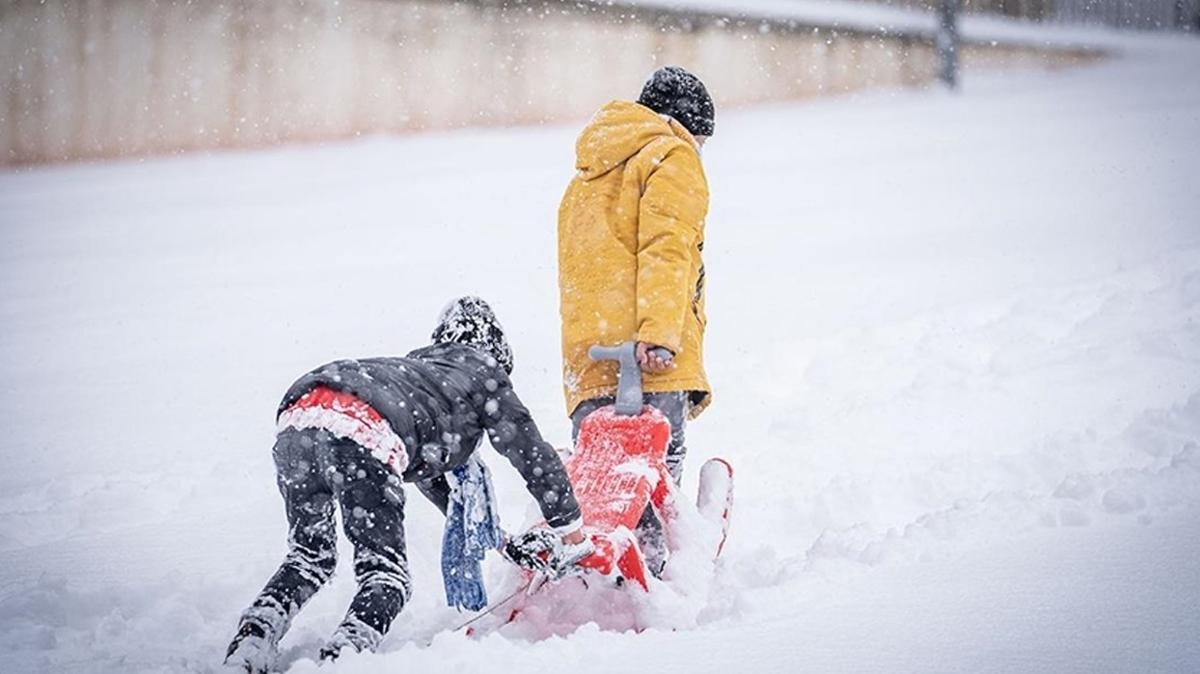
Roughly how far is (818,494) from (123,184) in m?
7.43

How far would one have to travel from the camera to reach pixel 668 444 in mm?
3648

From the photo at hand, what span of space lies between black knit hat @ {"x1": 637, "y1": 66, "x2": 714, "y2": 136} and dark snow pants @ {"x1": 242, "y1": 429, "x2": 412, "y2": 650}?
5.55ft

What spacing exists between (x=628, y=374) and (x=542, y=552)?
2.72 feet

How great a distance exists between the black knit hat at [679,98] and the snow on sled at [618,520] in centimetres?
88

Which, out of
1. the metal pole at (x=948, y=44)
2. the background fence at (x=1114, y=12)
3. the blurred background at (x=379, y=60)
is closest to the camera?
the blurred background at (x=379, y=60)

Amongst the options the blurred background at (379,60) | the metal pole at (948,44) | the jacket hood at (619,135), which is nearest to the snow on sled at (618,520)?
the jacket hood at (619,135)

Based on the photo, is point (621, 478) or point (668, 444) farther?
point (668, 444)

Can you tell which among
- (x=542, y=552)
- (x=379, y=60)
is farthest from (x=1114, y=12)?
(x=542, y=552)

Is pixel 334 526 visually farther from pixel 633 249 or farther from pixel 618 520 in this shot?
pixel 633 249

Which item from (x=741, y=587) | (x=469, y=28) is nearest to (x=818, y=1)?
(x=469, y=28)

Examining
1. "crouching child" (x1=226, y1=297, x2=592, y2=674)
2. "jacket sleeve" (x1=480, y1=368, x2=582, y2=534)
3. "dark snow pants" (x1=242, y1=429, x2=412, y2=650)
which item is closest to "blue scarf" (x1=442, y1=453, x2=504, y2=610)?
"crouching child" (x1=226, y1=297, x2=592, y2=674)

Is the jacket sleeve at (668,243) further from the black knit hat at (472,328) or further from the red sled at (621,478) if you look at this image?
the black knit hat at (472,328)

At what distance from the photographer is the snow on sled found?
320 centimetres

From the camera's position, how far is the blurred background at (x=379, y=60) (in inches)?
356
